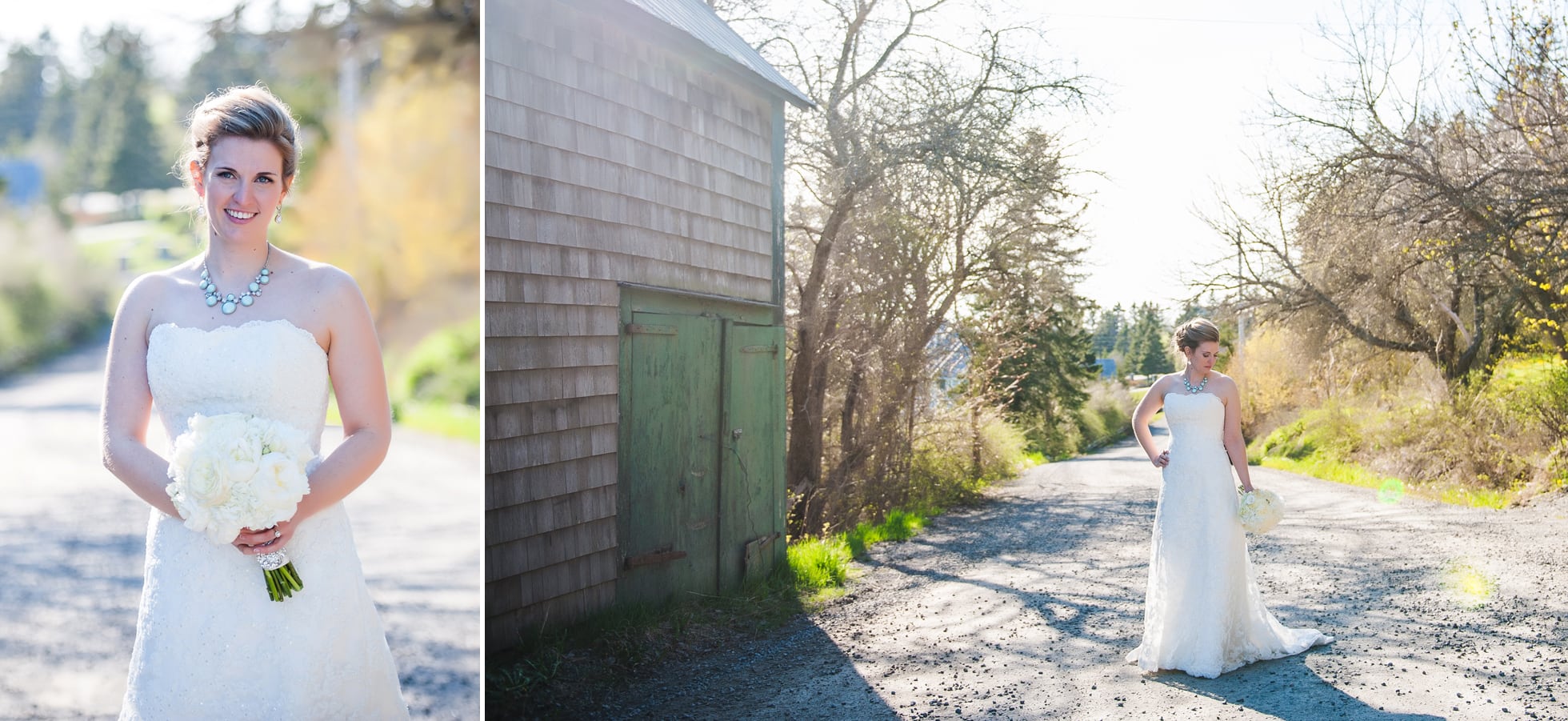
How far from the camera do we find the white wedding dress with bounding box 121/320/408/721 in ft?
7.32

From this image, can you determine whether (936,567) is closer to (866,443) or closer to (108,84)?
(866,443)

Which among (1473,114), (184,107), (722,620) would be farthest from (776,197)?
(1473,114)

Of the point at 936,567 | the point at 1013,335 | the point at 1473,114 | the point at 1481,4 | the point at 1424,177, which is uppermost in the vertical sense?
the point at 1481,4

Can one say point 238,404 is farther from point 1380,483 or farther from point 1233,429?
point 1380,483

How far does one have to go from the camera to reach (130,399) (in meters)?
2.22

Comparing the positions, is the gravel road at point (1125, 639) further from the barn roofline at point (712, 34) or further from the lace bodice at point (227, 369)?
the barn roofline at point (712, 34)

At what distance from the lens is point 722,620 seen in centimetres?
557

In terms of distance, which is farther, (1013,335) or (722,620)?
(1013,335)

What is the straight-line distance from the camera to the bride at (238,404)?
7.31 ft

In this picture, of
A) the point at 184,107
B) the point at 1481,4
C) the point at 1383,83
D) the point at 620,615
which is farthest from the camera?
the point at 1383,83

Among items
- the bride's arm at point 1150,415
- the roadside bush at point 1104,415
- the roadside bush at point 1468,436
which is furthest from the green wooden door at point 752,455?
the roadside bush at point 1104,415

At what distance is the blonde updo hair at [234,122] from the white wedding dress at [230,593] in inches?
15.4

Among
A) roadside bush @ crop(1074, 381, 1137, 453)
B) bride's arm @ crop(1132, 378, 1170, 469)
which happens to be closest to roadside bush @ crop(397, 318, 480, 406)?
bride's arm @ crop(1132, 378, 1170, 469)

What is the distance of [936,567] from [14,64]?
6.29 metres
